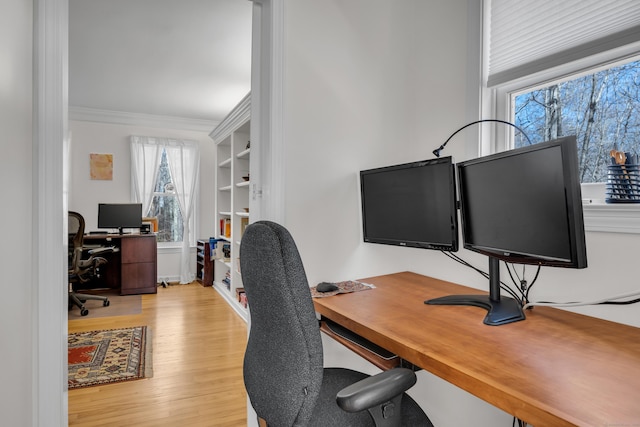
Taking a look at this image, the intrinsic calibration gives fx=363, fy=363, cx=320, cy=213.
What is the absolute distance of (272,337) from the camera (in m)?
0.98

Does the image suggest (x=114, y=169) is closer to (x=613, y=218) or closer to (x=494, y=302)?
(x=494, y=302)

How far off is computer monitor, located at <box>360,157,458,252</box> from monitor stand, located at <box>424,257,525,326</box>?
0.56 ft

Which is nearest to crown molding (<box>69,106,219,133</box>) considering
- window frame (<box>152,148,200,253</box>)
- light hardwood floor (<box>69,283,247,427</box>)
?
window frame (<box>152,148,200,253</box>)

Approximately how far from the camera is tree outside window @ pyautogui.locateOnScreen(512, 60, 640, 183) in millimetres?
1242

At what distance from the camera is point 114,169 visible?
5531mm

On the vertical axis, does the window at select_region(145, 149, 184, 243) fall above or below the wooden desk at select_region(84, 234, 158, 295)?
above

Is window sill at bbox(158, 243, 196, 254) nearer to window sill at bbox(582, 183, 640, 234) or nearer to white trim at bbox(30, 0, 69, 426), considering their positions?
white trim at bbox(30, 0, 69, 426)

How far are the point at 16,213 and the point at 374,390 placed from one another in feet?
3.98

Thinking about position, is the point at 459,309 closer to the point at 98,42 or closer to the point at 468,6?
the point at 468,6

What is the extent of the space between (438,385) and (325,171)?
1211 mm

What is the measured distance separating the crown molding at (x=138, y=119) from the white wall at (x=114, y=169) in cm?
6

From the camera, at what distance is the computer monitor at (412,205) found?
4.66 feet

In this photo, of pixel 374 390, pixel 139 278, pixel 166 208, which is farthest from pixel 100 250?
pixel 374 390

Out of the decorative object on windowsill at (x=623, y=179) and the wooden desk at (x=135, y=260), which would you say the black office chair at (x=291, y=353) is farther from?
the wooden desk at (x=135, y=260)
